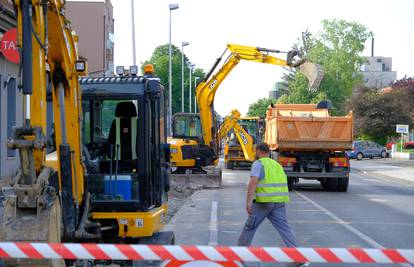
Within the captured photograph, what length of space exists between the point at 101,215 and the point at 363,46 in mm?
78602

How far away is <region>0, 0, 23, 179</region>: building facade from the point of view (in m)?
22.1

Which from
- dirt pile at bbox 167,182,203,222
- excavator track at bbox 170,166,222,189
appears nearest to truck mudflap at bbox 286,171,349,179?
excavator track at bbox 170,166,222,189

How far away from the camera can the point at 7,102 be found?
2444 centimetres

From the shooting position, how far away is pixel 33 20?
548 cm

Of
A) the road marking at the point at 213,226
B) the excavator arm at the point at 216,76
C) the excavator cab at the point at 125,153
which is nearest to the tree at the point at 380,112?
the excavator arm at the point at 216,76

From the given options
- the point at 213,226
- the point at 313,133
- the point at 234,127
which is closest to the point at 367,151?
the point at 234,127

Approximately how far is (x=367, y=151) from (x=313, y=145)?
38740 mm

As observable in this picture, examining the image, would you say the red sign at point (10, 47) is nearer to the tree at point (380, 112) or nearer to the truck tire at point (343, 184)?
the truck tire at point (343, 184)

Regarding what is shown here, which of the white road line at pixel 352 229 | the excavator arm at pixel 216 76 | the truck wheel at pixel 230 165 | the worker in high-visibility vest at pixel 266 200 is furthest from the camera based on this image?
the truck wheel at pixel 230 165

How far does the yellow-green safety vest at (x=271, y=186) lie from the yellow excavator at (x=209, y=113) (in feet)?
40.9

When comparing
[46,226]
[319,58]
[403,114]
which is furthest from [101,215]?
[319,58]

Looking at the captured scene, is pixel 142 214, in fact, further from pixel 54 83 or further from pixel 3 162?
pixel 3 162

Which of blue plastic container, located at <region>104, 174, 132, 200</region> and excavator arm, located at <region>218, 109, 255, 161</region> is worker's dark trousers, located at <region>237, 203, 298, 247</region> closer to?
blue plastic container, located at <region>104, 174, 132, 200</region>

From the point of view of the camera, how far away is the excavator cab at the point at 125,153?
7500 mm
